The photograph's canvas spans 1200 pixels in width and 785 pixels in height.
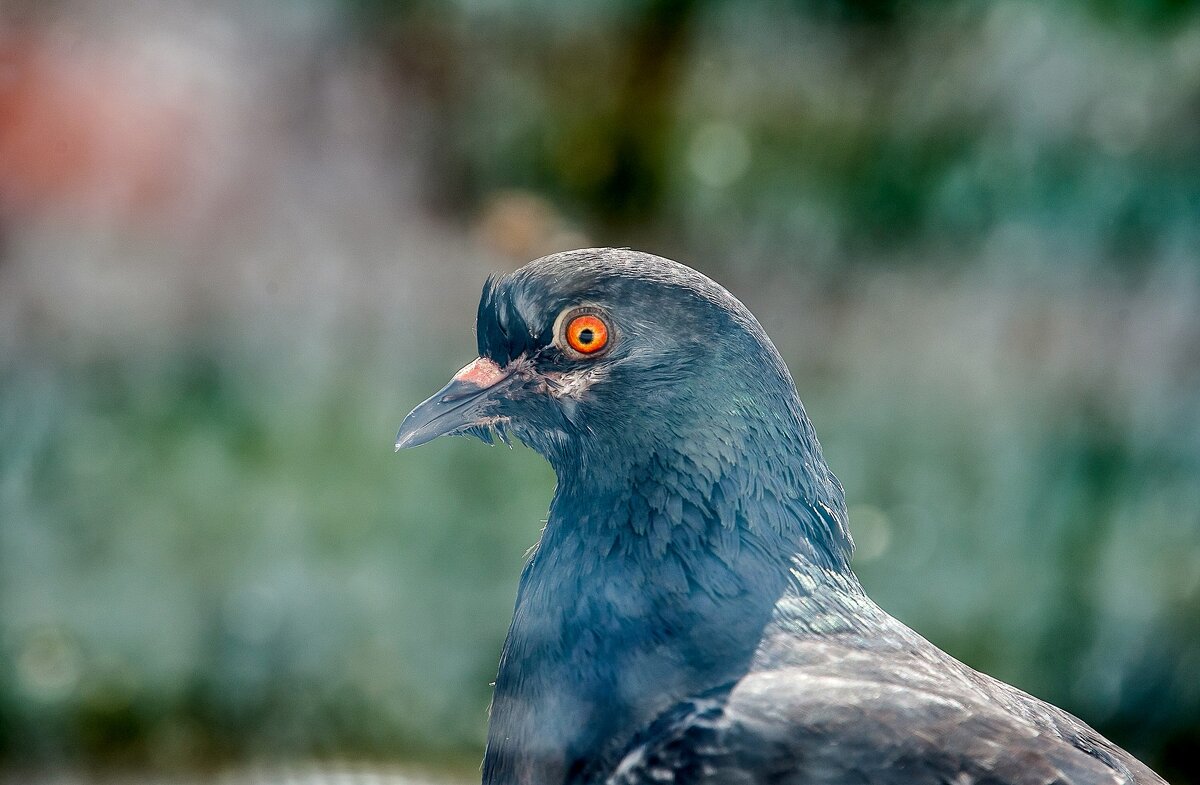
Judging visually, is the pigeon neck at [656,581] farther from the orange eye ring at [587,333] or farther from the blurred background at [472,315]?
the blurred background at [472,315]

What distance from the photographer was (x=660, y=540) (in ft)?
6.50

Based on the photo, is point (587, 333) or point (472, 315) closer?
point (587, 333)

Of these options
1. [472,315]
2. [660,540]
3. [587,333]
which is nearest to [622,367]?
[587,333]

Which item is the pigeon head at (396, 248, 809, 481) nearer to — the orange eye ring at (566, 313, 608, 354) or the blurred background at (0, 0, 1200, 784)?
the orange eye ring at (566, 313, 608, 354)

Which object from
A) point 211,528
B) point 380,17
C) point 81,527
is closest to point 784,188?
point 380,17

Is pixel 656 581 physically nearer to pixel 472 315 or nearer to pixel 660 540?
pixel 660 540

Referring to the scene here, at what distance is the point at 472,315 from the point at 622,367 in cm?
104

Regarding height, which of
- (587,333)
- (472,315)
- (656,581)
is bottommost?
(656,581)

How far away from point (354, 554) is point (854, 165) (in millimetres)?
1736

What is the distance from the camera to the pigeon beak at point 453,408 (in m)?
2.02

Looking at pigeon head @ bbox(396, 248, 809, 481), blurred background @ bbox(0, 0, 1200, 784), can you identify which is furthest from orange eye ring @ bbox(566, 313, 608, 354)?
blurred background @ bbox(0, 0, 1200, 784)

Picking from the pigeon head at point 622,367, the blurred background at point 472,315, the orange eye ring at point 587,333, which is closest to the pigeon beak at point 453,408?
the pigeon head at point 622,367

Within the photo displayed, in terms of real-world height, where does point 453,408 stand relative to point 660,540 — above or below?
above

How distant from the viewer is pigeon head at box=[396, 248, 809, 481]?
1967 mm
